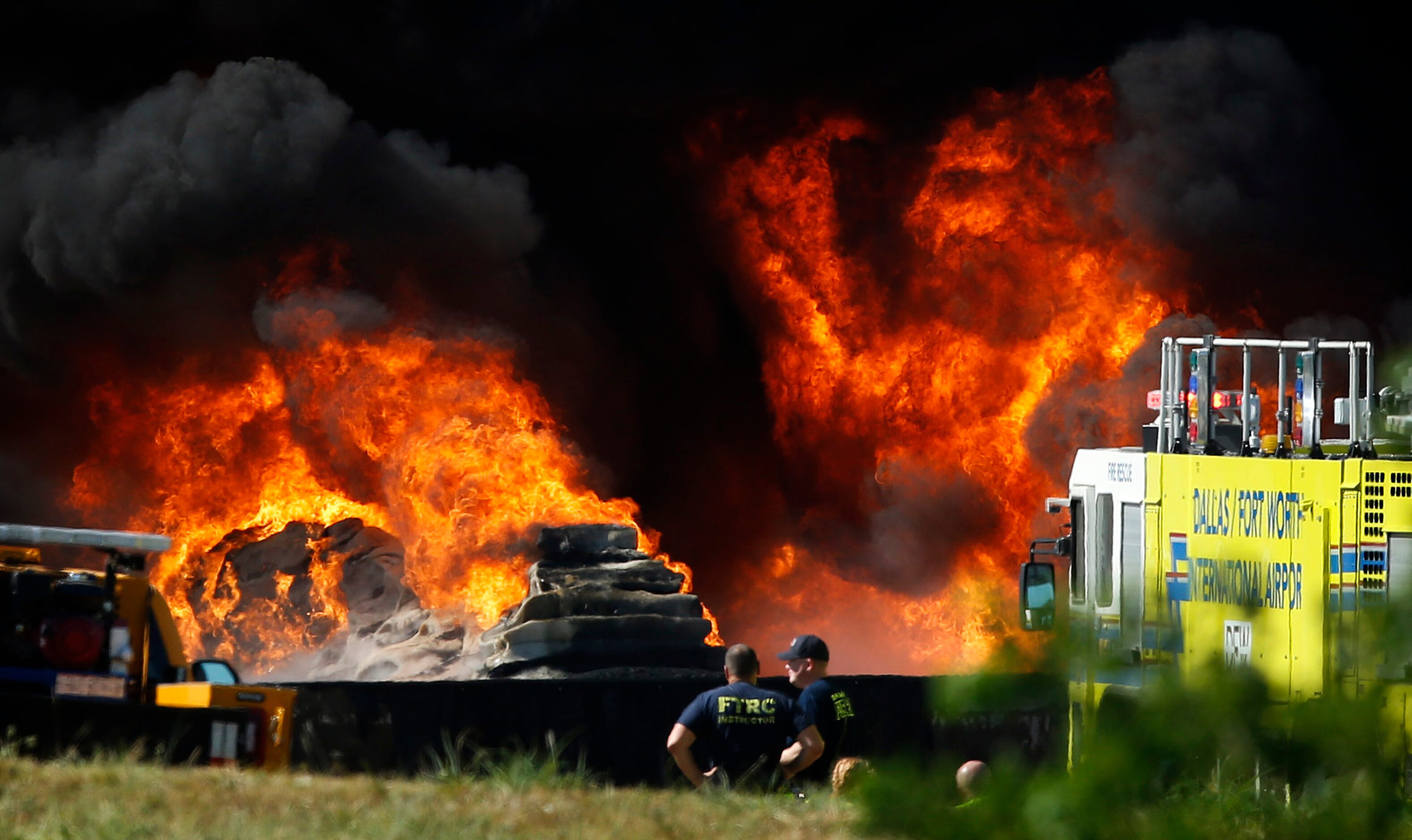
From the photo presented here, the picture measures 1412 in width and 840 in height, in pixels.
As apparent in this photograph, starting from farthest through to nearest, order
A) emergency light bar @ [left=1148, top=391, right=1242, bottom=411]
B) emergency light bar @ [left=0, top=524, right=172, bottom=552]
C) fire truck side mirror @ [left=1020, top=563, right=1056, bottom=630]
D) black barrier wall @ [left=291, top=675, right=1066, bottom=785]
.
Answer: black barrier wall @ [left=291, top=675, right=1066, bottom=785] → emergency light bar @ [left=1148, top=391, right=1242, bottom=411] → fire truck side mirror @ [left=1020, top=563, right=1056, bottom=630] → emergency light bar @ [left=0, top=524, right=172, bottom=552]

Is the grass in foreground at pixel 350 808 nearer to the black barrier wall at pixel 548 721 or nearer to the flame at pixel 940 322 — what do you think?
the black barrier wall at pixel 548 721

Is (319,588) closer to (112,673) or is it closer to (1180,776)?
(112,673)

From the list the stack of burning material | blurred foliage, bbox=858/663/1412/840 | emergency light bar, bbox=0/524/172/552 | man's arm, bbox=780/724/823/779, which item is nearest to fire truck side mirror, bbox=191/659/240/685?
emergency light bar, bbox=0/524/172/552

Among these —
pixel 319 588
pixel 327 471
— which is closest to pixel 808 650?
pixel 319 588

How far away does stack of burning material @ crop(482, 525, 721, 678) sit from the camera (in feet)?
72.0

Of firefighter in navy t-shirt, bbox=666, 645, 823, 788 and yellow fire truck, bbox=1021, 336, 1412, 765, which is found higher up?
yellow fire truck, bbox=1021, 336, 1412, 765

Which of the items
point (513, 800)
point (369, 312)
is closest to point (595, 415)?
point (369, 312)

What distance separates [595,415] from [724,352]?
3.20 metres

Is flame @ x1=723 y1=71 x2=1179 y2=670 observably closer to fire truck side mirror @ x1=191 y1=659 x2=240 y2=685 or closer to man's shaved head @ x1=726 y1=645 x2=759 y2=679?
fire truck side mirror @ x1=191 y1=659 x2=240 y2=685

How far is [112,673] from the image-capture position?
35.6 feet

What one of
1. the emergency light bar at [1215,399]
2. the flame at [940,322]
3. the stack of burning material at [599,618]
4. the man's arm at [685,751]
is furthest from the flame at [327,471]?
the man's arm at [685,751]

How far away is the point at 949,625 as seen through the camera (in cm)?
3186

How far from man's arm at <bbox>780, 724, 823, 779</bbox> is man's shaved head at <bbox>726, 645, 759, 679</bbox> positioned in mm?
534

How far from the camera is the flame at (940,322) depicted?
31.2 m
